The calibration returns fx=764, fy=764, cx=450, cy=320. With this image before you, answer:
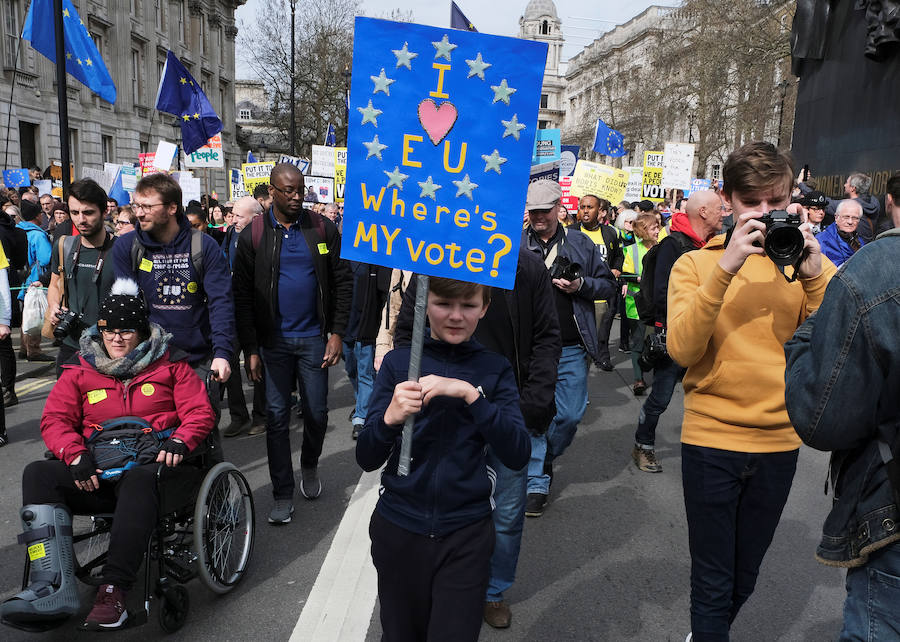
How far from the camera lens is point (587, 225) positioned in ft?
30.0

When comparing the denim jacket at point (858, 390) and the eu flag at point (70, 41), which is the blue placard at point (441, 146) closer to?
the denim jacket at point (858, 390)

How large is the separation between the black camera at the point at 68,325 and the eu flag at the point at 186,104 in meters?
9.10

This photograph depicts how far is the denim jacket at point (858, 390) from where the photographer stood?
1.65m

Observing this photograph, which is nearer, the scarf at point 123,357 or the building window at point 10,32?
the scarf at point 123,357

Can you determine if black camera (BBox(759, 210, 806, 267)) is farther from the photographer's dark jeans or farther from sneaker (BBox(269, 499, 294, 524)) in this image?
the photographer's dark jeans

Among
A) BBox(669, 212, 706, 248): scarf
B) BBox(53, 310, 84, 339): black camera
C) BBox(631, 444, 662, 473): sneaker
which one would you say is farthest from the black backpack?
BBox(53, 310, 84, 339): black camera

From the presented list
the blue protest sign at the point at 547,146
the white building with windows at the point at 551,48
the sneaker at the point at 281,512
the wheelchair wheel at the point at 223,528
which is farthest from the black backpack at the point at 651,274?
the white building with windows at the point at 551,48

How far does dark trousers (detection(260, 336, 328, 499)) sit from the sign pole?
2.61m

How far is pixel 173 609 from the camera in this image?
3330mm

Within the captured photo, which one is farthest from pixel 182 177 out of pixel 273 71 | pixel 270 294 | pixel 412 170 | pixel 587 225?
pixel 273 71

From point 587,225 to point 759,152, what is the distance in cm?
665

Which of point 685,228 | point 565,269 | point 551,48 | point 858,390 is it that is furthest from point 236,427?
point 551,48

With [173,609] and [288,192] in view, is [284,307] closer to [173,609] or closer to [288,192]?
[288,192]

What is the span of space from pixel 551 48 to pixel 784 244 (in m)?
120
